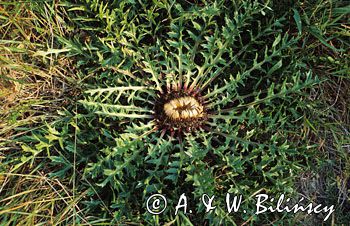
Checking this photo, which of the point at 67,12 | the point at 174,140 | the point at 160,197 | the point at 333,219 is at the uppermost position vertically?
the point at 67,12

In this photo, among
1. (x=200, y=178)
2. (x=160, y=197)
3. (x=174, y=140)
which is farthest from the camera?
(x=174, y=140)

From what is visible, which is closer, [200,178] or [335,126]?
[200,178]

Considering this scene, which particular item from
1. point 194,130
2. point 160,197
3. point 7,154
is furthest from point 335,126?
point 7,154

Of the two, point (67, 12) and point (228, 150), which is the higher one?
point (67, 12)

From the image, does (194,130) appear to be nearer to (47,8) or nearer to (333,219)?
(333,219)

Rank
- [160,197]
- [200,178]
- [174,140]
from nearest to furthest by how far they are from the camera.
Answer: [200,178], [160,197], [174,140]
